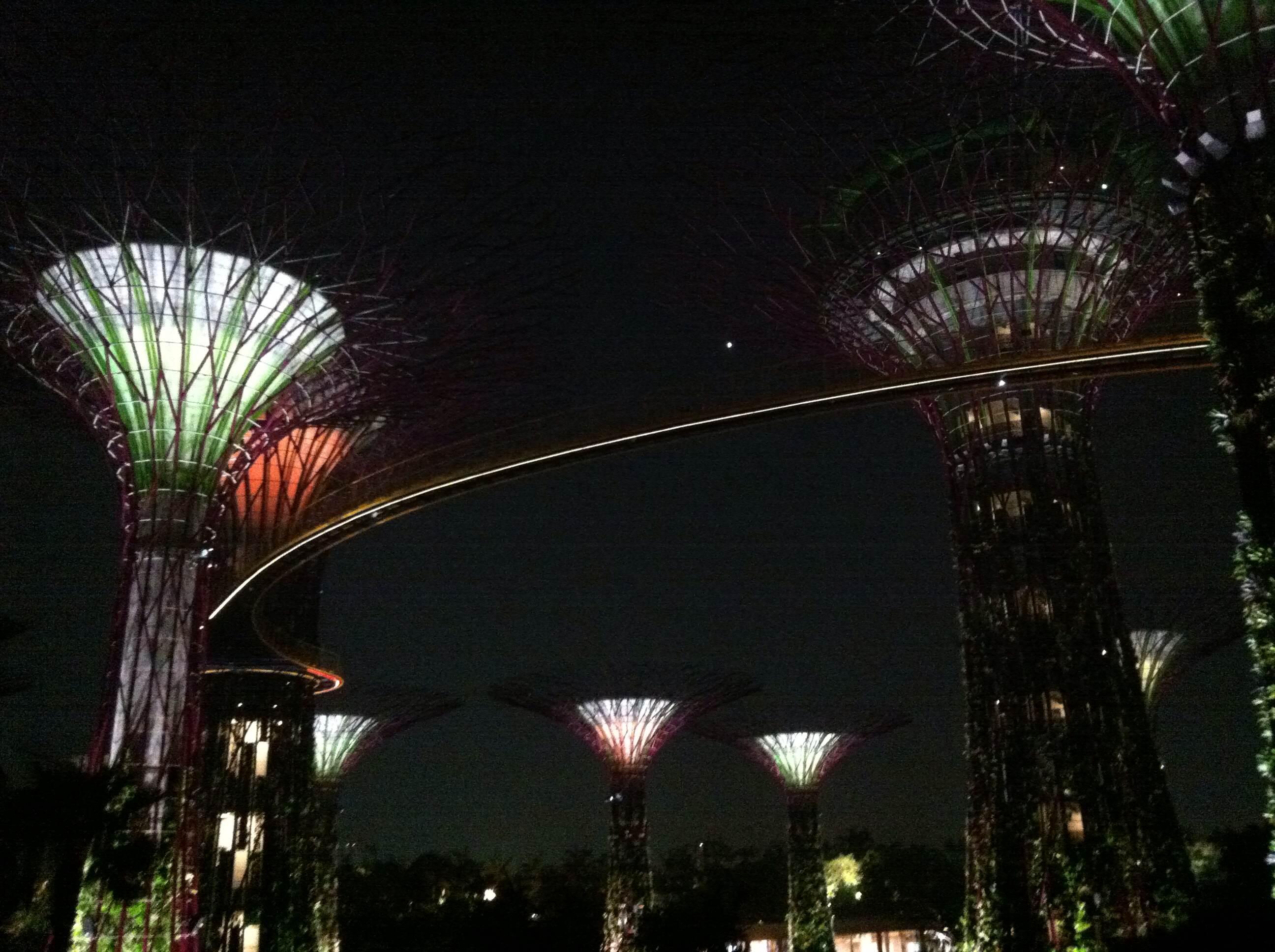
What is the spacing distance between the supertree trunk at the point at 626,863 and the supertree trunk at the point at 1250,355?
28016mm

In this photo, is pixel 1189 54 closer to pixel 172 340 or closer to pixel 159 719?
pixel 172 340

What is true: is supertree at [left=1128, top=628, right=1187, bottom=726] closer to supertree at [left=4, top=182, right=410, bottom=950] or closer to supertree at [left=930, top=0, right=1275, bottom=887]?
supertree at [left=4, top=182, right=410, bottom=950]

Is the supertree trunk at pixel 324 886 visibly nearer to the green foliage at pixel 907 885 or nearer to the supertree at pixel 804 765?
the supertree at pixel 804 765

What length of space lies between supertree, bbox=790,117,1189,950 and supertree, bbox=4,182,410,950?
25.3 feet

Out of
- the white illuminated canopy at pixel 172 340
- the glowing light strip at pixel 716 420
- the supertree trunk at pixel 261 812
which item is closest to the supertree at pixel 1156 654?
the supertree trunk at pixel 261 812

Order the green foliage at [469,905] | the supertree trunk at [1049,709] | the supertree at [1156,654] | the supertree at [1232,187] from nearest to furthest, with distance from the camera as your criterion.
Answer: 1. the supertree at [1232,187]
2. the green foliage at [469,905]
3. the supertree trunk at [1049,709]
4. the supertree at [1156,654]

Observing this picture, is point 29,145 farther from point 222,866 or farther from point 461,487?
point 222,866

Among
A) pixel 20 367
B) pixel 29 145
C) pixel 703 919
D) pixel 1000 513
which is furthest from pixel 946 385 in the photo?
pixel 20 367

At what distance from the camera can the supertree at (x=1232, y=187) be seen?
8.17 meters

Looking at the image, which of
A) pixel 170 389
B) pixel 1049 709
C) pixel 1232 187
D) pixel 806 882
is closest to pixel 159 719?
pixel 170 389

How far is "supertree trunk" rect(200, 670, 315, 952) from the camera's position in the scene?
29.8 meters

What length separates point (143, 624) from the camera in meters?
15.4

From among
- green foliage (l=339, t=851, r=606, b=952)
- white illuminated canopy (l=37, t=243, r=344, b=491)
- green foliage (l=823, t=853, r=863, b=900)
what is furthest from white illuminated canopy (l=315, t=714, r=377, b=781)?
green foliage (l=823, t=853, r=863, b=900)

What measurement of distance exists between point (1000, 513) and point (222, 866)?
21.6 m
